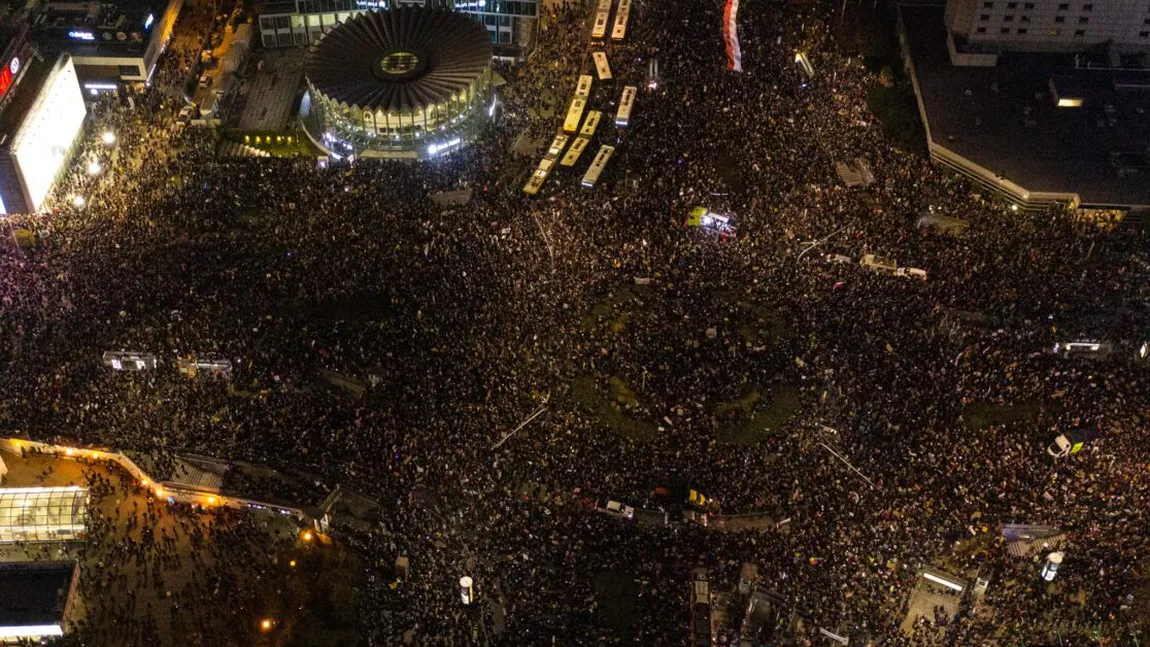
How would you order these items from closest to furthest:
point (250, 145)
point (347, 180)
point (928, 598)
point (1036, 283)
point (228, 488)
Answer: point (928, 598) → point (228, 488) → point (1036, 283) → point (347, 180) → point (250, 145)

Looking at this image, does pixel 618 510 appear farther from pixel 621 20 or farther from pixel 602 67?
pixel 621 20

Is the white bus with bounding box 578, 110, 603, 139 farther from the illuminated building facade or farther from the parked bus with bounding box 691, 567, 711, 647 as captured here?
the parked bus with bounding box 691, 567, 711, 647

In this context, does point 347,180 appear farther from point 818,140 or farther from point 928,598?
point 928,598

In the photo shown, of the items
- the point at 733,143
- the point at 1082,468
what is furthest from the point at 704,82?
the point at 1082,468

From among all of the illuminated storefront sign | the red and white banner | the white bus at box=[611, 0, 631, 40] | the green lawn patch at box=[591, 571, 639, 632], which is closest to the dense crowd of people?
the green lawn patch at box=[591, 571, 639, 632]

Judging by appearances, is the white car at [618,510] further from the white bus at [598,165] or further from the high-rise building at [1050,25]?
the high-rise building at [1050,25]
